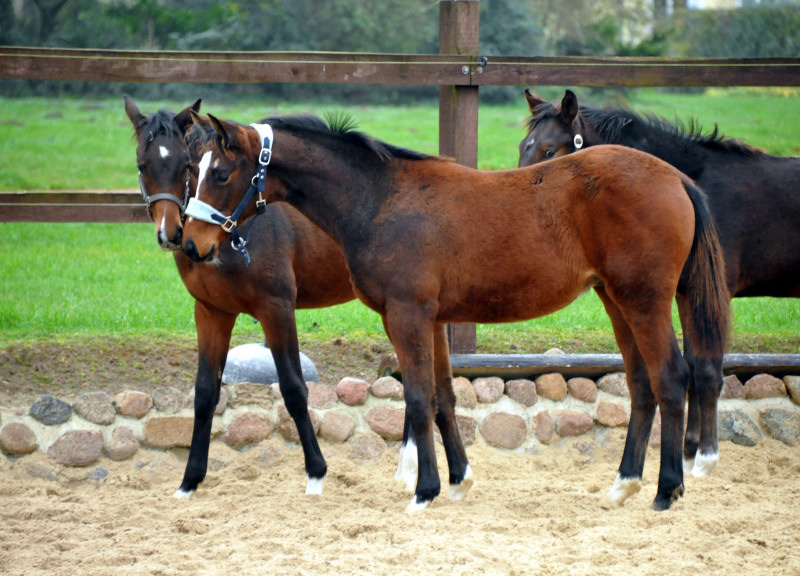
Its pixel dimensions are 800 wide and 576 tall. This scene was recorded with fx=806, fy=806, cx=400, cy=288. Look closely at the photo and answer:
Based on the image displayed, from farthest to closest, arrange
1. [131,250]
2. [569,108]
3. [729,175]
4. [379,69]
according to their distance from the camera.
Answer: [131,250], [379,69], [729,175], [569,108]

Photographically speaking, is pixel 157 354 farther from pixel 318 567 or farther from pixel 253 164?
pixel 318 567

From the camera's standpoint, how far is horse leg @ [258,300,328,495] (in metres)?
4.60

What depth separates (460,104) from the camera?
5613mm

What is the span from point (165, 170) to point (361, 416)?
6.77 ft

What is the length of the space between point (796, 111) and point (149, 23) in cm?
1558

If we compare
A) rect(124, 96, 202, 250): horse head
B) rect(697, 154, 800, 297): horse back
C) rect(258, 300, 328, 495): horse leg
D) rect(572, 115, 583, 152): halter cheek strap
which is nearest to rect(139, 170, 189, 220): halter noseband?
rect(124, 96, 202, 250): horse head

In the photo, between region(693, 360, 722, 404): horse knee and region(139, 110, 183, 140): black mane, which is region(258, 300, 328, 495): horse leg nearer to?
region(139, 110, 183, 140): black mane

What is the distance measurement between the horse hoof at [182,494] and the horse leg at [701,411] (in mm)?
2952

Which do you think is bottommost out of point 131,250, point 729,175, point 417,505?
point 131,250

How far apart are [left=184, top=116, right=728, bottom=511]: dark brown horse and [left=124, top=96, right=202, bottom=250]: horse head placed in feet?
1.36

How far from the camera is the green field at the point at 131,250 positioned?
640 centimetres

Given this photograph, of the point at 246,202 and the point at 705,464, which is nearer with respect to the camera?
the point at 246,202

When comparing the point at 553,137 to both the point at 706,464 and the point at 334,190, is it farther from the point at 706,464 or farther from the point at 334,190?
the point at 706,464

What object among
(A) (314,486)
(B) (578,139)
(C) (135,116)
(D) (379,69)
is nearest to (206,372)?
(A) (314,486)
